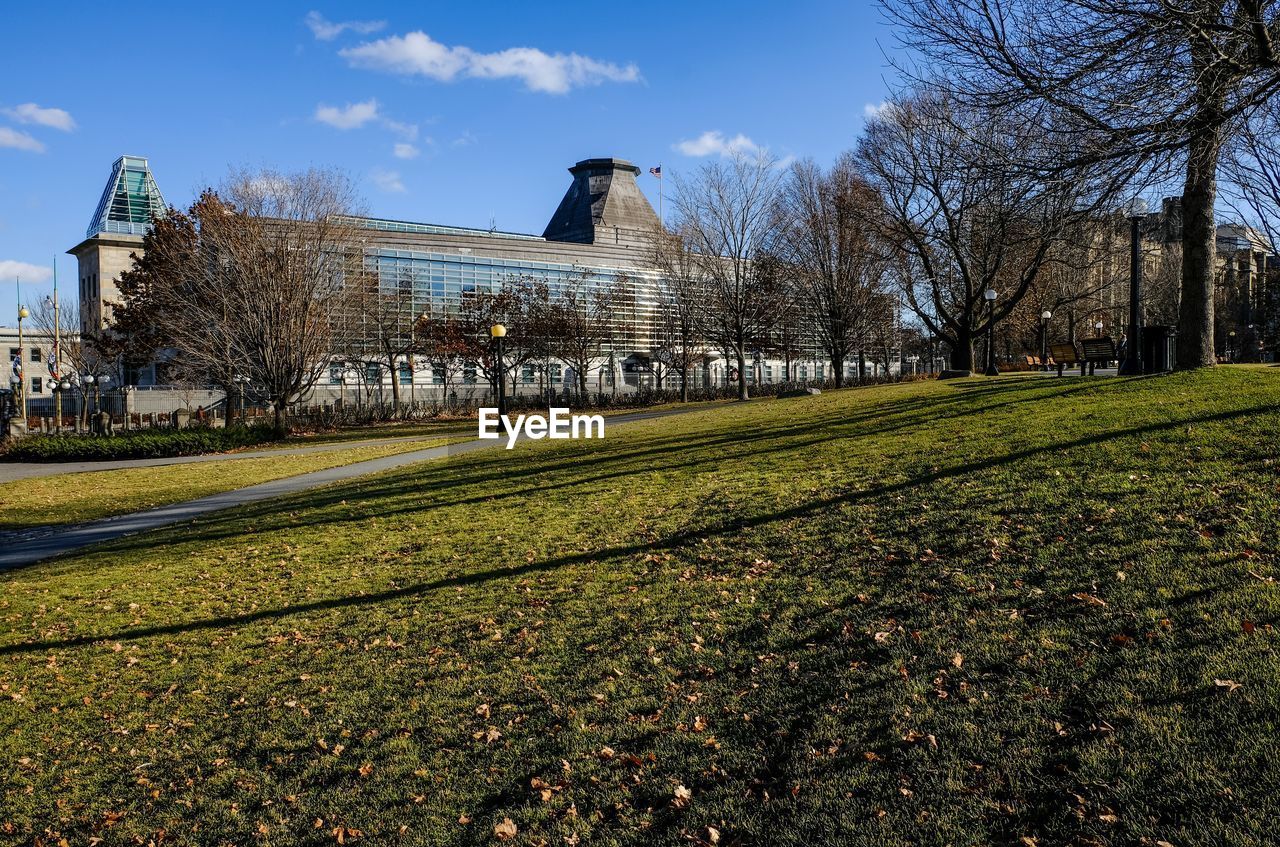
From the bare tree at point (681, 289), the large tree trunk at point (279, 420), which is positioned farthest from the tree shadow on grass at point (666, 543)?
the bare tree at point (681, 289)

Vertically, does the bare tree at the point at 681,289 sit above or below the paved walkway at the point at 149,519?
above

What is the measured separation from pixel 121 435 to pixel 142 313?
1525cm

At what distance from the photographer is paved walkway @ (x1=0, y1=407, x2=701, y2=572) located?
12461 mm

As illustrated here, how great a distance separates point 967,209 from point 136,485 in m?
22.9

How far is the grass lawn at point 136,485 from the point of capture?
52.4 feet

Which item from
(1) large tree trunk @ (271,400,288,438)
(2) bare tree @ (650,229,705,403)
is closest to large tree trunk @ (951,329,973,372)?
(2) bare tree @ (650,229,705,403)

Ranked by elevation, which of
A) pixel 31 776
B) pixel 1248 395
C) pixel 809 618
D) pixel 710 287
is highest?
pixel 710 287

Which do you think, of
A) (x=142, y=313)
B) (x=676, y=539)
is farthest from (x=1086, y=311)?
(x=142, y=313)

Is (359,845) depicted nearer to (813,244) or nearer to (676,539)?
(676,539)

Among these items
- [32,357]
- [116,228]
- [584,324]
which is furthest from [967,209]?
[32,357]

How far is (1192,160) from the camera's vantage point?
31.1 ft

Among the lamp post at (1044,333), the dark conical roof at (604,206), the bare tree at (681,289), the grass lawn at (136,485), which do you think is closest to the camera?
the grass lawn at (136,485)

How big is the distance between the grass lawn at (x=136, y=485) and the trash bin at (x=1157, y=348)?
19.0m

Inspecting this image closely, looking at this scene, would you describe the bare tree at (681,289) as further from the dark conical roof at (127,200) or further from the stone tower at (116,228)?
the dark conical roof at (127,200)
